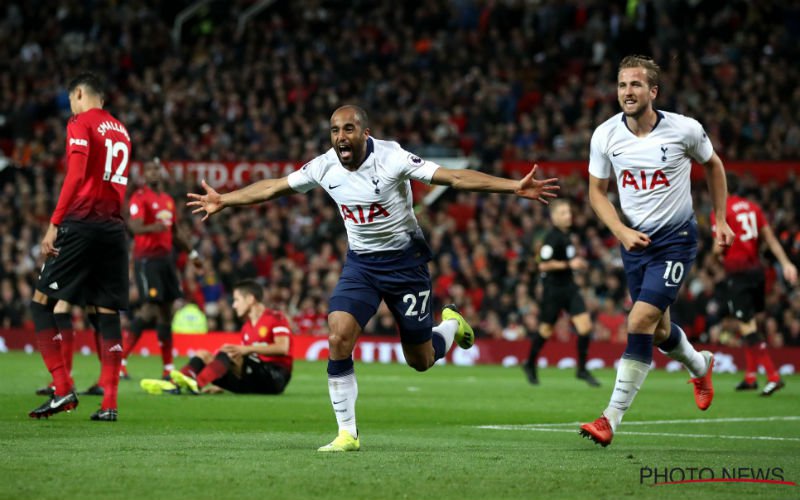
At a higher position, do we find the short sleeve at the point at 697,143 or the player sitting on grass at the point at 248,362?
the short sleeve at the point at 697,143

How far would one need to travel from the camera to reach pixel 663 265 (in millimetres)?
9438

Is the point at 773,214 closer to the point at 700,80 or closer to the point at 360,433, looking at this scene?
the point at 700,80

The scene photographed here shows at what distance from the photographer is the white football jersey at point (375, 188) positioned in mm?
8945

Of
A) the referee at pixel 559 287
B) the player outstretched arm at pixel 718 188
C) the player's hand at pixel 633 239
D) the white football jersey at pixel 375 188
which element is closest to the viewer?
the white football jersey at pixel 375 188

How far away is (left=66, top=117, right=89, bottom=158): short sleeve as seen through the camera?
10.7m

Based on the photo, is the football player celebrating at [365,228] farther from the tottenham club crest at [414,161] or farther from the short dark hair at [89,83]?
the short dark hair at [89,83]

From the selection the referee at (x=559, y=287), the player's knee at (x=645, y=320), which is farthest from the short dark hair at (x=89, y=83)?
the referee at (x=559, y=287)

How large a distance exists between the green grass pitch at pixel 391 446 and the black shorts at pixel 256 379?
0.29 m

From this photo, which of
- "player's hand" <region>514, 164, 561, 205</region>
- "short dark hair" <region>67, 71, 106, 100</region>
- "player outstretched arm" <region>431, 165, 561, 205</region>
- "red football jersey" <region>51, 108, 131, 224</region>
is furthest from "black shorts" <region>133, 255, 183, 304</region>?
"player's hand" <region>514, 164, 561, 205</region>

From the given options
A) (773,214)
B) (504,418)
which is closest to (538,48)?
(773,214)

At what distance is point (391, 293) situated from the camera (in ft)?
30.2

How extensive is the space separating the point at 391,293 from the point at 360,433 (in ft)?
5.66

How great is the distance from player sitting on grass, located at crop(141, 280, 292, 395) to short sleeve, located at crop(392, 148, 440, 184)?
6.02m

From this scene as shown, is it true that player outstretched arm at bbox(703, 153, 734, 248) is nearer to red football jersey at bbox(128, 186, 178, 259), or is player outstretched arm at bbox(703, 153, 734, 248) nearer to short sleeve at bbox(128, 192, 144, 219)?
red football jersey at bbox(128, 186, 178, 259)
